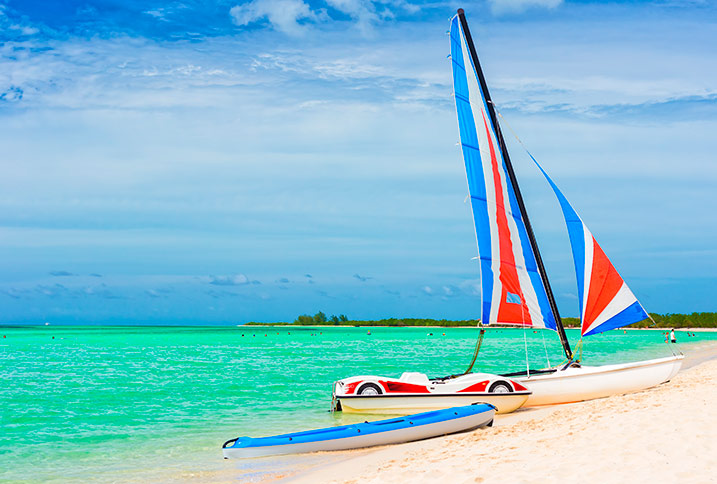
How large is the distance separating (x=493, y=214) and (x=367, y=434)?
318 inches

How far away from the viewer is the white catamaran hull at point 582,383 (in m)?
16.5

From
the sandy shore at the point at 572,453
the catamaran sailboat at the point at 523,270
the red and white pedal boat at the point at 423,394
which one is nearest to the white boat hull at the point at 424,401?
the red and white pedal boat at the point at 423,394

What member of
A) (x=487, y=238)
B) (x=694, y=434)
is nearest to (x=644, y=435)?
(x=694, y=434)

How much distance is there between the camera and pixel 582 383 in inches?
653

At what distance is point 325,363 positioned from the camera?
135 feet

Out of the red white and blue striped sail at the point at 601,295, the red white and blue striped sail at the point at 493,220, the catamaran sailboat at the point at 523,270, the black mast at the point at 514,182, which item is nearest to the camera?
the catamaran sailboat at the point at 523,270

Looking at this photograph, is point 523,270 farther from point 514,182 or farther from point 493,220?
point 514,182

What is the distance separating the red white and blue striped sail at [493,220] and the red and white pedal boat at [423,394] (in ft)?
7.69

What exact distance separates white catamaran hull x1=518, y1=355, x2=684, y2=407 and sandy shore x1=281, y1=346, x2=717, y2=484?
2682mm

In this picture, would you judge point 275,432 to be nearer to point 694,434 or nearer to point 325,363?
point 694,434

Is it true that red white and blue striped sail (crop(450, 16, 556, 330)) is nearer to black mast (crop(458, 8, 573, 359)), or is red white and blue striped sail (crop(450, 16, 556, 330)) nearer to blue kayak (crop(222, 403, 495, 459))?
black mast (crop(458, 8, 573, 359))

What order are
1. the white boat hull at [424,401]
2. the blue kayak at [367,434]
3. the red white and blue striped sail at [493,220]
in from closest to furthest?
the blue kayak at [367,434] < the white boat hull at [424,401] < the red white and blue striped sail at [493,220]

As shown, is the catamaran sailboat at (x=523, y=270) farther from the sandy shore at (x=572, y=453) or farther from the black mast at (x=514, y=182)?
the sandy shore at (x=572, y=453)

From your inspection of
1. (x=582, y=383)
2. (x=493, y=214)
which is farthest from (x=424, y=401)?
(x=493, y=214)
